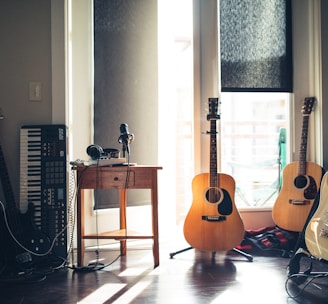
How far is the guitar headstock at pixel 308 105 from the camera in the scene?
9.80 ft

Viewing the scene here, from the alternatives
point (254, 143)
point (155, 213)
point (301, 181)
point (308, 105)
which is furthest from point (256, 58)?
point (155, 213)

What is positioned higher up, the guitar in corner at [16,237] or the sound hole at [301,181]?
the sound hole at [301,181]

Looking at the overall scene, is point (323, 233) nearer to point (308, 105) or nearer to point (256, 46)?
point (308, 105)

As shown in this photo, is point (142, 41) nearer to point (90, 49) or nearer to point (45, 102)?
point (90, 49)

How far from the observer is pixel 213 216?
8.33 ft

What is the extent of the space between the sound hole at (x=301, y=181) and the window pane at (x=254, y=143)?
0.41 meters

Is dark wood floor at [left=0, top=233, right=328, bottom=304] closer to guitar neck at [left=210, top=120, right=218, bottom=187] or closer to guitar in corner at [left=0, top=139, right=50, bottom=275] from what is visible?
guitar in corner at [left=0, top=139, right=50, bottom=275]

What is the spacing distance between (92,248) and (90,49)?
1.57 metres

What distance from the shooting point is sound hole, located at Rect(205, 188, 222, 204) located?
102 inches

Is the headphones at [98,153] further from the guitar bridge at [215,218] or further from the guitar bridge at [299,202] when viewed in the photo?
the guitar bridge at [299,202]

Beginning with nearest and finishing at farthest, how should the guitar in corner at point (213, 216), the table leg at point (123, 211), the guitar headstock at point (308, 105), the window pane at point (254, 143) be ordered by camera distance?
1. the guitar in corner at point (213, 216)
2. the table leg at point (123, 211)
3. the guitar headstock at point (308, 105)
4. the window pane at point (254, 143)

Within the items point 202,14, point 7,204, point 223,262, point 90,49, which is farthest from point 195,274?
point 202,14

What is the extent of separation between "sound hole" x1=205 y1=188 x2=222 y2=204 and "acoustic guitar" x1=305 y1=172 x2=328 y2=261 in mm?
663

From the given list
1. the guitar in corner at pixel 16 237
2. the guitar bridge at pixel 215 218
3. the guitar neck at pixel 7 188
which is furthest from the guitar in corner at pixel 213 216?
the guitar neck at pixel 7 188
